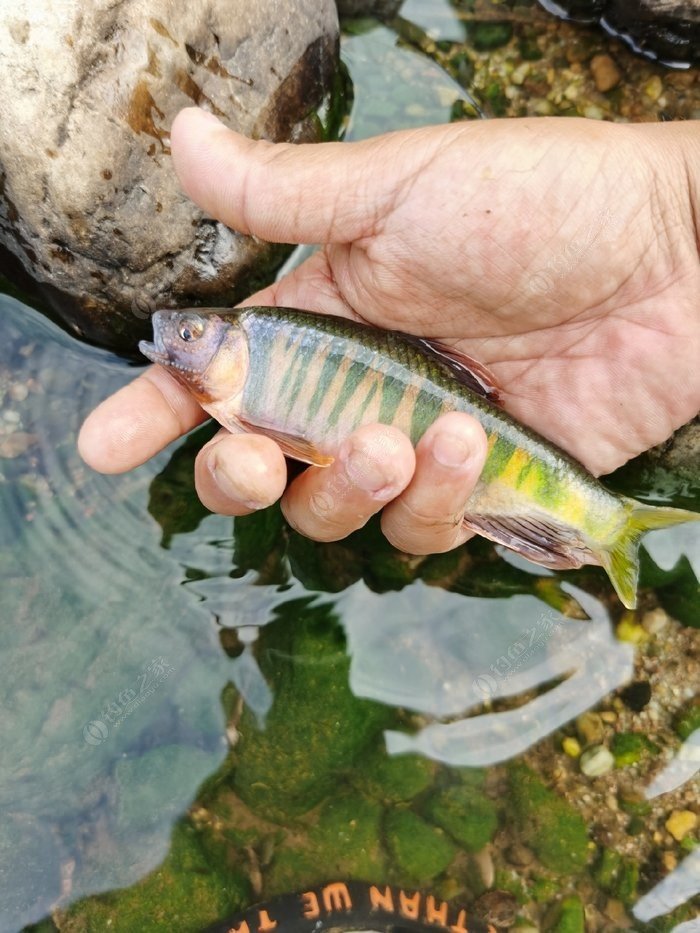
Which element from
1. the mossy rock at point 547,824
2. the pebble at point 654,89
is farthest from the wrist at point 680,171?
the mossy rock at point 547,824

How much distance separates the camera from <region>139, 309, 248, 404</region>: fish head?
4.12 m

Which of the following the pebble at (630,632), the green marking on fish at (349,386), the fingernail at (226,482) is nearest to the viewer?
the fingernail at (226,482)

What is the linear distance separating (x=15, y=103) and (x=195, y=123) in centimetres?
115

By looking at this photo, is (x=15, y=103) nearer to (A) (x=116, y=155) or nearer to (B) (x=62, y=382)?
(A) (x=116, y=155)

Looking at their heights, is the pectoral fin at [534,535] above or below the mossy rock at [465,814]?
above

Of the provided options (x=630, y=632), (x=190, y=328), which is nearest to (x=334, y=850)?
(x=630, y=632)

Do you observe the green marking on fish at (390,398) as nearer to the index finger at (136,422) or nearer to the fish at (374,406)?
the fish at (374,406)

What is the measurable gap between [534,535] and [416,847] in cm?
236

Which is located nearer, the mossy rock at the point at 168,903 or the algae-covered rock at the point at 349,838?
the mossy rock at the point at 168,903

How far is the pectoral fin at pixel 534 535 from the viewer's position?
14.0 feet

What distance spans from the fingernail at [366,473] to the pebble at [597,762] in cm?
274

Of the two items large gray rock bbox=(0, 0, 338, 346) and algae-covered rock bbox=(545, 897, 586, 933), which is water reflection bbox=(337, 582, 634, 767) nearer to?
algae-covered rock bbox=(545, 897, 586, 933)

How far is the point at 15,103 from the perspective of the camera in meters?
4.25

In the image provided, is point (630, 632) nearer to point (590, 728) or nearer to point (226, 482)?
point (590, 728)
